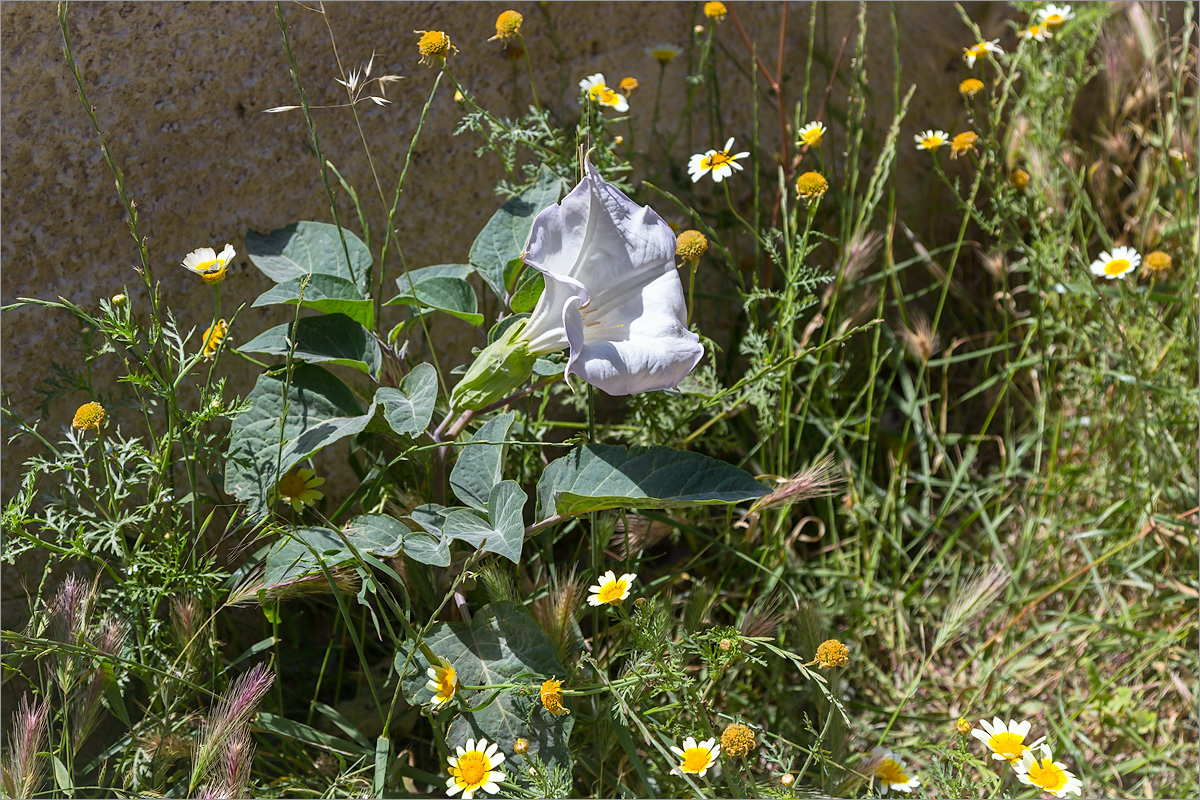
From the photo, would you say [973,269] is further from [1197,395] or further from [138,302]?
[138,302]

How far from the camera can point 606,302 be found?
3.72ft

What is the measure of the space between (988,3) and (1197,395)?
1149mm

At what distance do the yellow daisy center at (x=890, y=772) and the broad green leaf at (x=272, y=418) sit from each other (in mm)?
833

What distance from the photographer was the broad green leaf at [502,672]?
1.05m

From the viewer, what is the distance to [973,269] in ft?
6.91

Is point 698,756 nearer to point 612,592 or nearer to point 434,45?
point 612,592

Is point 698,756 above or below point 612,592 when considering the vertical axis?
below

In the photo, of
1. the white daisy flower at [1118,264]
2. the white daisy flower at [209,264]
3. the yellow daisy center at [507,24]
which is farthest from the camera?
the white daisy flower at [1118,264]

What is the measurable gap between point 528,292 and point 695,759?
634 mm

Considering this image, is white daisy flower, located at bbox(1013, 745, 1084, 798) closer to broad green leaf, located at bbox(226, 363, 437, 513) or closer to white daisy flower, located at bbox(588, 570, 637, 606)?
white daisy flower, located at bbox(588, 570, 637, 606)

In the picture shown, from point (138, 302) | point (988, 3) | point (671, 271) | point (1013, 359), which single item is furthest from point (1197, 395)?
point (138, 302)

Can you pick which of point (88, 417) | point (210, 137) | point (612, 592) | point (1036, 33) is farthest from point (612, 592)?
point (1036, 33)

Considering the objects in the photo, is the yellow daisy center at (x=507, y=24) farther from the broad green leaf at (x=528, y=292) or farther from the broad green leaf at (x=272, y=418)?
the broad green leaf at (x=272, y=418)

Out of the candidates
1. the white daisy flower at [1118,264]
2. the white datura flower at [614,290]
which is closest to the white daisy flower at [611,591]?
the white datura flower at [614,290]
